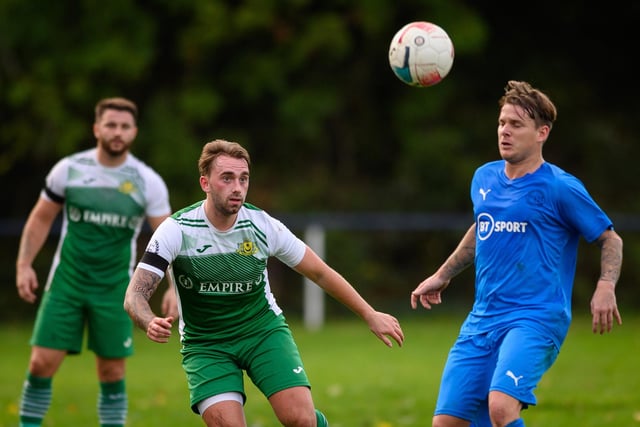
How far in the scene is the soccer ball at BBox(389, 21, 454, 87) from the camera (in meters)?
5.99

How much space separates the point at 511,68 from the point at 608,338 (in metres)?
6.51

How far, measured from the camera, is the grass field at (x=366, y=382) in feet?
27.0

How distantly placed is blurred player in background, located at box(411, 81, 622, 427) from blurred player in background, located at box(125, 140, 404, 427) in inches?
19.2

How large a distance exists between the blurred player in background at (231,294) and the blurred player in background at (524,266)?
19.2 inches

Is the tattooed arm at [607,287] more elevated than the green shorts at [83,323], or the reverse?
the tattooed arm at [607,287]

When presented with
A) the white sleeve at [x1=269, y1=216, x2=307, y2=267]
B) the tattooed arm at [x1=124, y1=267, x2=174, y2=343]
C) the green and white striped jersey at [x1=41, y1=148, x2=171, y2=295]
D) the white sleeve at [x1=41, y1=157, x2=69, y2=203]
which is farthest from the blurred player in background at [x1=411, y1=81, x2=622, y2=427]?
the white sleeve at [x1=41, y1=157, x2=69, y2=203]

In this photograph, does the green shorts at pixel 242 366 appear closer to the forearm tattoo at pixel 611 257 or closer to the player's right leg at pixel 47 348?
the forearm tattoo at pixel 611 257

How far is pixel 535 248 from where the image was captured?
5250 mm

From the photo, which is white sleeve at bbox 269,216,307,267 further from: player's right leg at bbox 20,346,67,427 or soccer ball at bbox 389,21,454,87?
player's right leg at bbox 20,346,67,427

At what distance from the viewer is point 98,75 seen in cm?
1644

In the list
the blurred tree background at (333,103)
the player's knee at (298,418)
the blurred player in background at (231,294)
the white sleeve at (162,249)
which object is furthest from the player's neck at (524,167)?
the blurred tree background at (333,103)

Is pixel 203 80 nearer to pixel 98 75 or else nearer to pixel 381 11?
pixel 98 75

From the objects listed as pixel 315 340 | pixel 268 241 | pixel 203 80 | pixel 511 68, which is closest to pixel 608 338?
pixel 315 340

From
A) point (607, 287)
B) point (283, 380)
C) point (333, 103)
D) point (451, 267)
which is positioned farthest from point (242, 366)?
point (333, 103)
